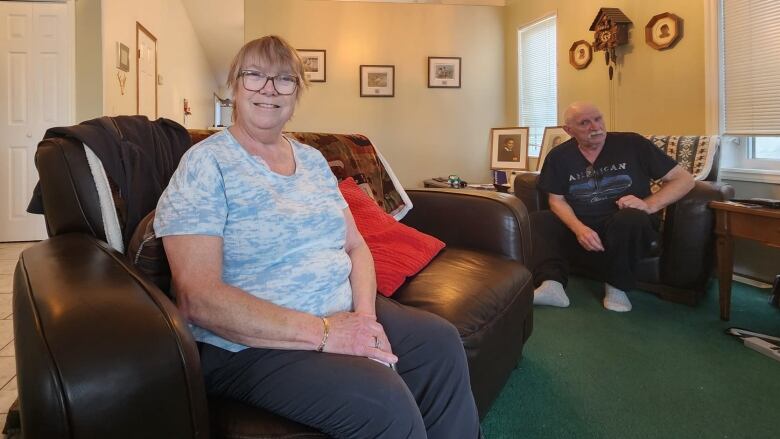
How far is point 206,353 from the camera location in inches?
35.1

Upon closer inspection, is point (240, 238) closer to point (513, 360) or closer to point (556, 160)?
point (513, 360)

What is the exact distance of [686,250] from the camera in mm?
2385

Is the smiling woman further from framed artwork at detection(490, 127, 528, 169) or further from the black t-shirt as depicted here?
framed artwork at detection(490, 127, 528, 169)

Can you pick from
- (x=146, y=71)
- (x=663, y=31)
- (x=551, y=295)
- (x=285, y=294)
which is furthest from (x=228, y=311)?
(x=146, y=71)

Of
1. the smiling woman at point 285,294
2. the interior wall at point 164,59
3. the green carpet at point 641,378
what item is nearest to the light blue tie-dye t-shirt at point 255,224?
the smiling woman at point 285,294

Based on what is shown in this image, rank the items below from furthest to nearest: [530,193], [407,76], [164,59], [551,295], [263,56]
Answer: [164,59] → [407,76] → [530,193] → [551,295] → [263,56]

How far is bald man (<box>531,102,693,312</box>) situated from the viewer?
238cm

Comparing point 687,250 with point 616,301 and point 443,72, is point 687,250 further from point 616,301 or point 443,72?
point 443,72

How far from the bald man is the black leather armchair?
0.07m

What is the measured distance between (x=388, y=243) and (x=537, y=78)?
372 centimetres

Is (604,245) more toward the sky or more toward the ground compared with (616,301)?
more toward the sky

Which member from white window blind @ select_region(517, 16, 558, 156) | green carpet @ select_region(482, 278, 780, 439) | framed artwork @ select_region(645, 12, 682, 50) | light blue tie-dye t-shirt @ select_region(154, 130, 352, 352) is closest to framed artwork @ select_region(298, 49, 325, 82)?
white window blind @ select_region(517, 16, 558, 156)

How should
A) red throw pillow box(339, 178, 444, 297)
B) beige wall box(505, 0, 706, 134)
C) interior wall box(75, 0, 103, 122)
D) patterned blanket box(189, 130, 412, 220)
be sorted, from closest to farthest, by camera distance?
red throw pillow box(339, 178, 444, 297)
patterned blanket box(189, 130, 412, 220)
beige wall box(505, 0, 706, 134)
interior wall box(75, 0, 103, 122)

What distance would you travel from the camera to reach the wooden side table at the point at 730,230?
6.83 feet
